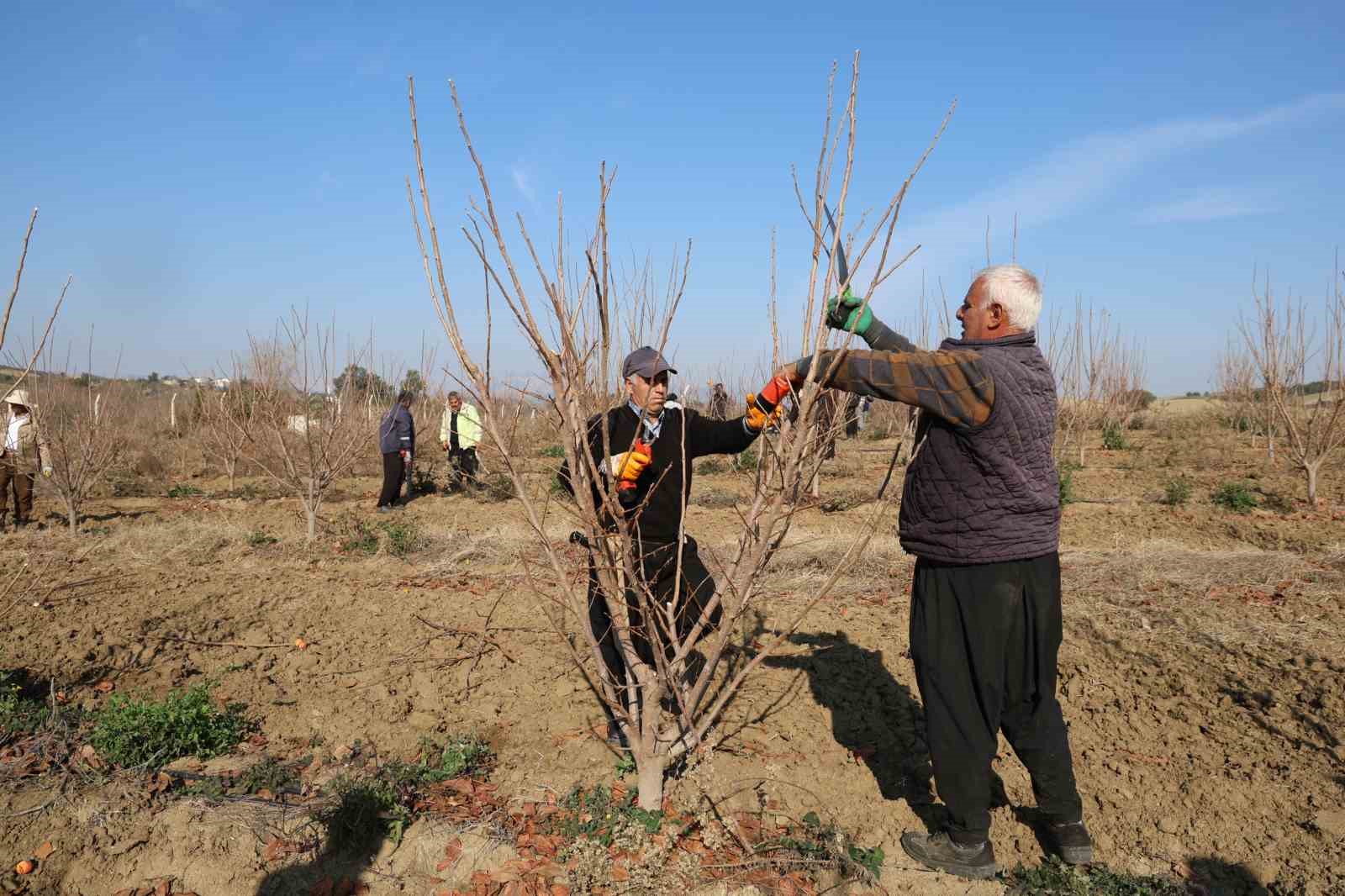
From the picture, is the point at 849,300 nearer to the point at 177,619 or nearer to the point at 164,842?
the point at 164,842

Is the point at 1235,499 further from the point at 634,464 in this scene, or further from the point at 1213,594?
the point at 634,464

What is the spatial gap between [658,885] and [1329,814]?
2.24 metres

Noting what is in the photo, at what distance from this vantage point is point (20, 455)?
26.7 ft

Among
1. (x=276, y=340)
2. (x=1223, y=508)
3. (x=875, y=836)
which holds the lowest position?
(x=875, y=836)

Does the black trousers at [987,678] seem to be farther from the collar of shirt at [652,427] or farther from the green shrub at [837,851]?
the collar of shirt at [652,427]

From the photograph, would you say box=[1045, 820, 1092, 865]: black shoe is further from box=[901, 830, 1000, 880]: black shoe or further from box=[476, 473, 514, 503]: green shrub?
box=[476, 473, 514, 503]: green shrub

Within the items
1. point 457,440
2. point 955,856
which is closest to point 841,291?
point 955,856

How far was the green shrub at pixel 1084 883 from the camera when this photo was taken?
221 centimetres

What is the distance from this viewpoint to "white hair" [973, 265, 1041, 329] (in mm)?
2139

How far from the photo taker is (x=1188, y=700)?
140 inches

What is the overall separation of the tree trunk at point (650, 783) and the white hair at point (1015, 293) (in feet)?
5.58

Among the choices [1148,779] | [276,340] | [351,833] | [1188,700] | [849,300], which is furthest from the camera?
[276,340]

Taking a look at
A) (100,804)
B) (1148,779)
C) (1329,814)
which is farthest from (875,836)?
(100,804)

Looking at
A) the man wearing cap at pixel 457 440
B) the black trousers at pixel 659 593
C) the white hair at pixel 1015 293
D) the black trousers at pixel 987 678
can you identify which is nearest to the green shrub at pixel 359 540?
the man wearing cap at pixel 457 440
